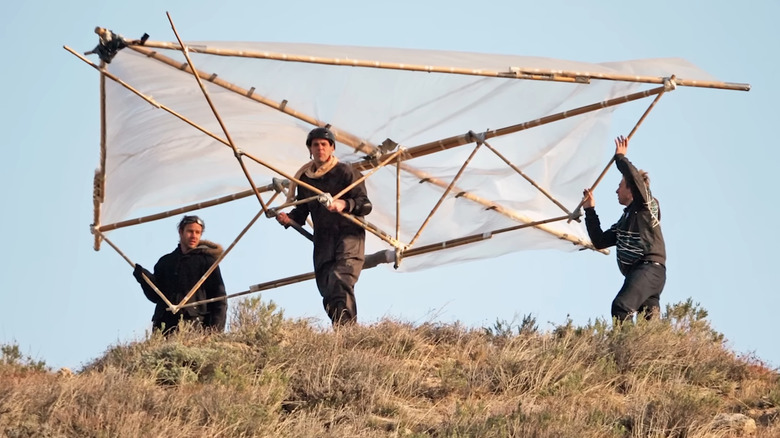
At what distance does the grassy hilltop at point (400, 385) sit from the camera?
9062 millimetres

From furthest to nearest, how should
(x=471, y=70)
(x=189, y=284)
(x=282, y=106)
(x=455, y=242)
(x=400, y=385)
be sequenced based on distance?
(x=455, y=242) → (x=189, y=284) → (x=282, y=106) → (x=471, y=70) → (x=400, y=385)

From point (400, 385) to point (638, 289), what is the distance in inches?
114

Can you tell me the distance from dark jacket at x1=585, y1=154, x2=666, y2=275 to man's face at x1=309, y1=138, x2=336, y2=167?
2568 millimetres

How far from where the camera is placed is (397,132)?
13258 mm

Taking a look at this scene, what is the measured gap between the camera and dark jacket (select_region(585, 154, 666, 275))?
1236cm

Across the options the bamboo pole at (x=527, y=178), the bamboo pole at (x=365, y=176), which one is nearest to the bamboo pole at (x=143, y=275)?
the bamboo pole at (x=365, y=176)

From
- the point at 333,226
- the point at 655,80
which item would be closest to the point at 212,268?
the point at 333,226

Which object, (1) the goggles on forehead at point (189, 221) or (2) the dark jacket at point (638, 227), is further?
(1) the goggles on forehead at point (189, 221)

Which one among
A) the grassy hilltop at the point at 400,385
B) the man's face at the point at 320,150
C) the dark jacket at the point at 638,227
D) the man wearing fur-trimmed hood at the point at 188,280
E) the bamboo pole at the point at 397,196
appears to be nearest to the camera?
the grassy hilltop at the point at 400,385

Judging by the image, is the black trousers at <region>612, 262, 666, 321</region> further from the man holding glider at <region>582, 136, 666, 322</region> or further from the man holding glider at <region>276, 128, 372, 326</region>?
the man holding glider at <region>276, 128, 372, 326</region>

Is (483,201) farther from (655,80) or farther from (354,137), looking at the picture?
(655,80)

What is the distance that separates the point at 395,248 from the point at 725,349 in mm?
3114

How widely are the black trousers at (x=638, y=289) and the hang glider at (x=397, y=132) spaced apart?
102 cm

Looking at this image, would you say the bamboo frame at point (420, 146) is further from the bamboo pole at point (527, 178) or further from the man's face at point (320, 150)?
the man's face at point (320, 150)
